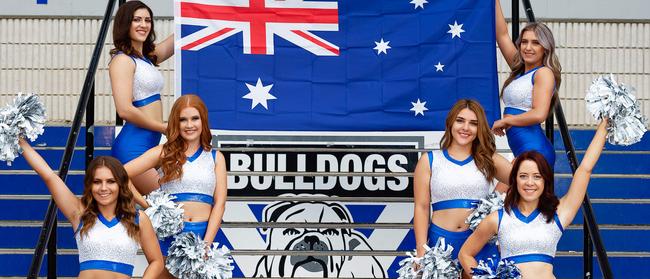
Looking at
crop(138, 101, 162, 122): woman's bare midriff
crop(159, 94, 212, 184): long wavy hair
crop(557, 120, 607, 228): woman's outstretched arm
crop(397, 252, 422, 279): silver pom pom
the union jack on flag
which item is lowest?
crop(397, 252, 422, 279): silver pom pom

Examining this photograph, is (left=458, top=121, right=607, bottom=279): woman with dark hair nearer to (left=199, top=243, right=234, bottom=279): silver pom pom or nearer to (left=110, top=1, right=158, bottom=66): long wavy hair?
(left=199, top=243, right=234, bottom=279): silver pom pom

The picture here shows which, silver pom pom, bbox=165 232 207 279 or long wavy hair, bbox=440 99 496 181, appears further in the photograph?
long wavy hair, bbox=440 99 496 181

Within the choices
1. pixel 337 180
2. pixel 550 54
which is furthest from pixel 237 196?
pixel 550 54

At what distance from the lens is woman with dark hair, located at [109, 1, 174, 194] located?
6.38 m

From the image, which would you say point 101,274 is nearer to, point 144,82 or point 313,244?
point 144,82

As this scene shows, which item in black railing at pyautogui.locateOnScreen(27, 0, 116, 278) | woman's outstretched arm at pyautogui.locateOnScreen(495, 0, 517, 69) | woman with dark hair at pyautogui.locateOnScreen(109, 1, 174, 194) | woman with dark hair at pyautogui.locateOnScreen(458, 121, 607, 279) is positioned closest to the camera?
woman with dark hair at pyautogui.locateOnScreen(458, 121, 607, 279)

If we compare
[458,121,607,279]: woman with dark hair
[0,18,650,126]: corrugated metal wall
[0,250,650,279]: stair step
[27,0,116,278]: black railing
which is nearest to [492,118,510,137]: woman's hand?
[458,121,607,279]: woman with dark hair

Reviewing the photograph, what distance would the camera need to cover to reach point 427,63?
24.1ft

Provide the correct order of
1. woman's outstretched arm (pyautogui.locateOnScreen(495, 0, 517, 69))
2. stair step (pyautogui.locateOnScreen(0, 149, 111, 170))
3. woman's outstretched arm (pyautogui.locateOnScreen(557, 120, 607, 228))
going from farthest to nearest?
stair step (pyautogui.locateOnScreen(0, 149, 111, 170))
woman's outstretched arm (pyautogui.locateOnScreen(495, 0, 517, 69))
woman's outstretched arm (pyautogui.locateOnScreen(557, 120, 607, 228))

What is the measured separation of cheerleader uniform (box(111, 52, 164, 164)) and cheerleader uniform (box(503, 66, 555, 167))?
1757mm

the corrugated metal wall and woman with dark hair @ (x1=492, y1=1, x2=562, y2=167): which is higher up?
the corrugated metal wall

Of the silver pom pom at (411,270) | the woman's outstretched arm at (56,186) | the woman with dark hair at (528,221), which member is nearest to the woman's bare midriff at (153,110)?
the woman's outstretched arm at (56,186)

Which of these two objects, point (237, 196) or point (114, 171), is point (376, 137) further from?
point (114, 171)

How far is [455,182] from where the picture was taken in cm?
592
